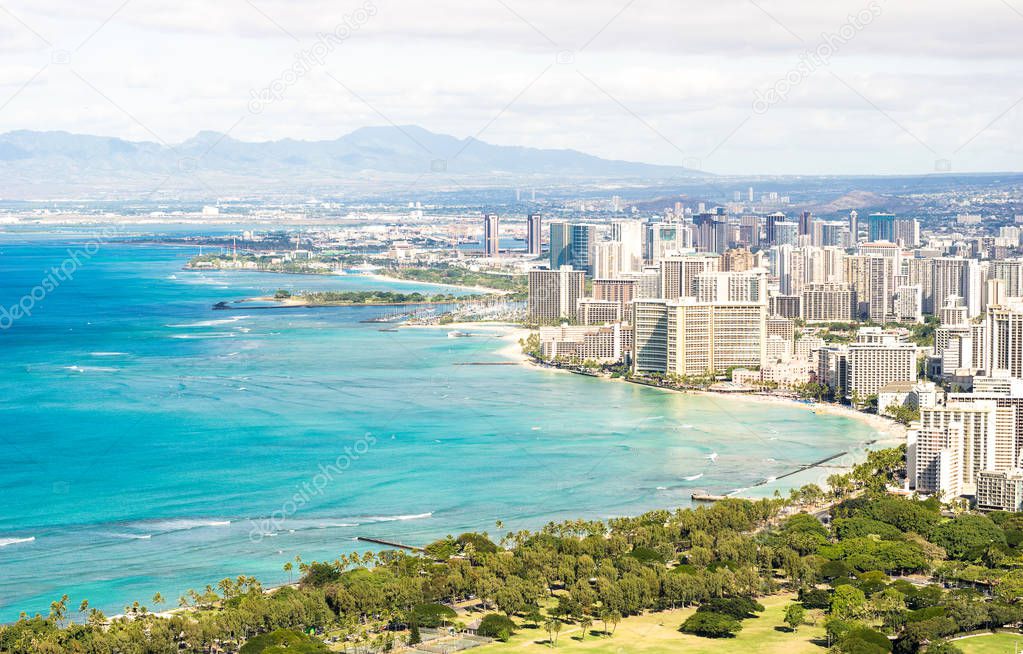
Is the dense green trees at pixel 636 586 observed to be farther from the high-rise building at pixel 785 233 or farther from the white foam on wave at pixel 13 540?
the high-rise building at pixel 785 233

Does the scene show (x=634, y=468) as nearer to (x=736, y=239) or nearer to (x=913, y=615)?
(x=913, y=615)

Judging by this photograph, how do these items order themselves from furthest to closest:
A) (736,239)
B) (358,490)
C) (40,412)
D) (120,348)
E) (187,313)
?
(736,239) → (187,313) → (120,348) → (40,412) → (358,490)

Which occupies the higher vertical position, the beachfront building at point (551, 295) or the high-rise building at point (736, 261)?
the high-rise building at point (736, 261)

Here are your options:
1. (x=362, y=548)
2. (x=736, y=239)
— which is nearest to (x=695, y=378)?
(x=362, y=548)

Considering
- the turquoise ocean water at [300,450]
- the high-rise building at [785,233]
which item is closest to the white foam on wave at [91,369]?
the turquoise ocean water at [300,450]

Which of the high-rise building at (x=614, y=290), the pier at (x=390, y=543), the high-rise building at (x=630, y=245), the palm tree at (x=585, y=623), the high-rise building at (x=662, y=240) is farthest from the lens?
the high-rise building at (x=662, y=240)

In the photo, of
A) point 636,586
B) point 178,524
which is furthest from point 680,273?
point 636,586
